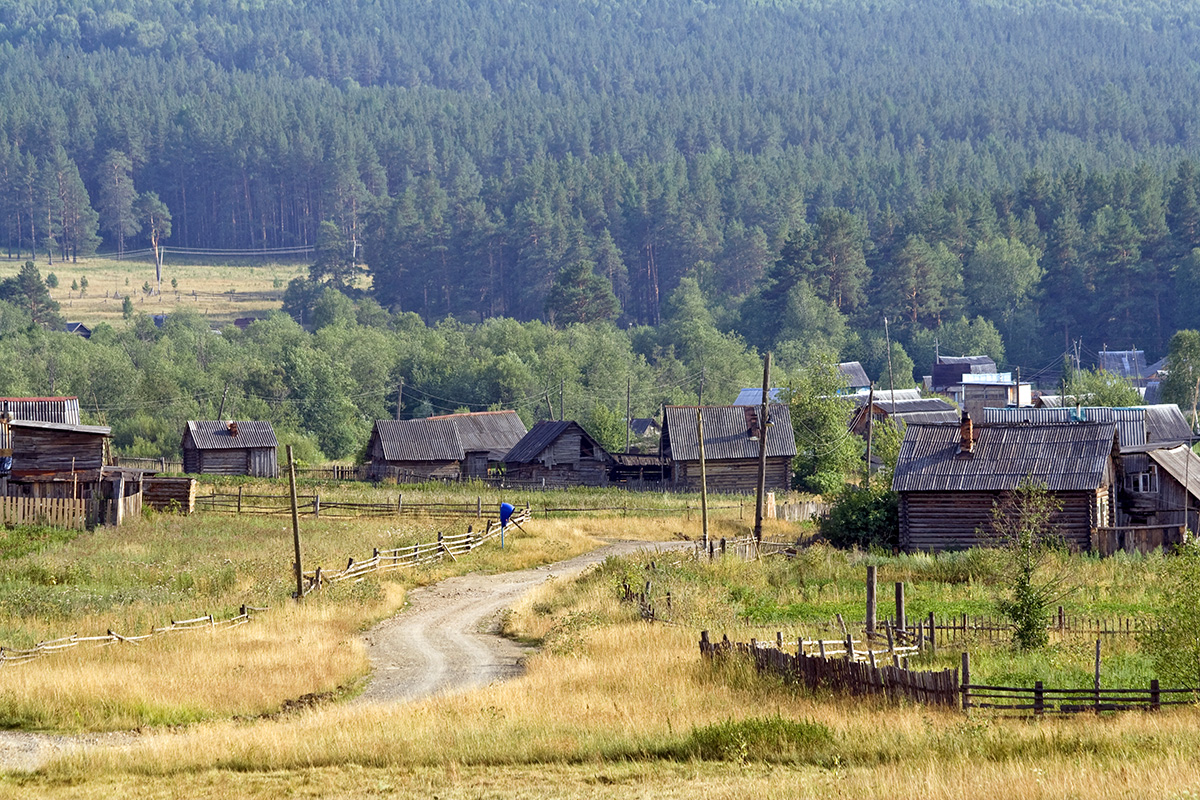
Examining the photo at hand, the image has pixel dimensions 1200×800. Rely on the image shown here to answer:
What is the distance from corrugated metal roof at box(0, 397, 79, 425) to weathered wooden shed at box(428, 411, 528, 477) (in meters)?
20.6

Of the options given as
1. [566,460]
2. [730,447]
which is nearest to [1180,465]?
[730,447]

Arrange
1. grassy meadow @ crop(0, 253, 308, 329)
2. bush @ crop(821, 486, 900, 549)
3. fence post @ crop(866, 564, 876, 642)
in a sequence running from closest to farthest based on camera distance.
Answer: fence post @ crop(866, 564, 876, 642)
bush @ crop(821, 486, 900, 549)
grassy meadow @ crop(0, 253, 308, 329)

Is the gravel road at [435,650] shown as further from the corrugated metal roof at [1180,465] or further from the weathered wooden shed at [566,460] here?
the weathered wooden shed at [566,460]

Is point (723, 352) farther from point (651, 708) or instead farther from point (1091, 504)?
point (651, 708)

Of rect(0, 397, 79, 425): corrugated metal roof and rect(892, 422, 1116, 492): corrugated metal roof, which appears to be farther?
rect(0, 397, 79, 425): corrugated metal roof

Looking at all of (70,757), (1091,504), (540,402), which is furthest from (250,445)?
(70,757)

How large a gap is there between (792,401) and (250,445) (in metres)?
29.1

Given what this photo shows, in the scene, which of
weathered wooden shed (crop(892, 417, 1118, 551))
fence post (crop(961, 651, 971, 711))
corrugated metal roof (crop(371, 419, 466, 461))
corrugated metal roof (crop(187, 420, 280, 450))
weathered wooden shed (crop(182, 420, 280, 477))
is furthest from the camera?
corrugated metal roof (crop(371, 419, 466, 461))

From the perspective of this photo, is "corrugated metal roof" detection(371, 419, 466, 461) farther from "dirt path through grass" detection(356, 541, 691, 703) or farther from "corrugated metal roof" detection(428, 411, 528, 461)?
"dirt path through grass" detection(356, 541, 691, 703)

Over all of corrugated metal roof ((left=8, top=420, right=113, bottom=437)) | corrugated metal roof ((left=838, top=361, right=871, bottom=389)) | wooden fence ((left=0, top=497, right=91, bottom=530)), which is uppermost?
corrugated metal roof ((left=838, top=361, right=871, bottom=389))

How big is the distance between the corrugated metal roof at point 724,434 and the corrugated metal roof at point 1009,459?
800 inches

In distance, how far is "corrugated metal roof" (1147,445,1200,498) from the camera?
149 ft

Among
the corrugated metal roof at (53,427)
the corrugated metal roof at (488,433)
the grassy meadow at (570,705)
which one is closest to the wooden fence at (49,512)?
the corrugated metal roof at (53,427)

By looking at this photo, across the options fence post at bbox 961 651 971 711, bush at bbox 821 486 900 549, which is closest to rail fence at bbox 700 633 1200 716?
fence post at bbox 961 651 971 711
